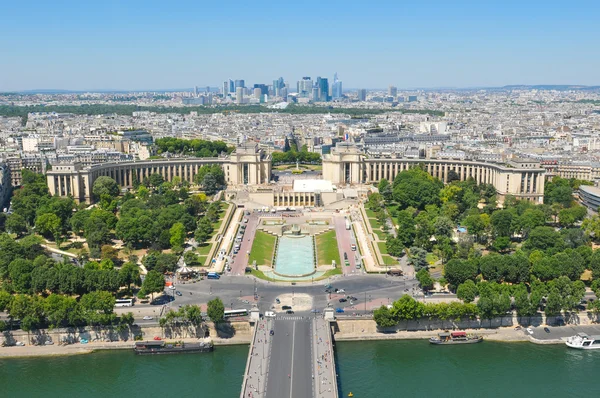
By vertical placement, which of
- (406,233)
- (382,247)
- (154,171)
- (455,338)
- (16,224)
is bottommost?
(455,338)

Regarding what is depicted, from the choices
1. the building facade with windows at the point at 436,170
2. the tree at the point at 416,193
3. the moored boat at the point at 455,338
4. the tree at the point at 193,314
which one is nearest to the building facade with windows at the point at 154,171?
the building facade with windows at the point at 436,170

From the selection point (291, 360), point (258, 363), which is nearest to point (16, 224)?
point (258, 363)

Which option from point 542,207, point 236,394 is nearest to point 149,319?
point 236,394

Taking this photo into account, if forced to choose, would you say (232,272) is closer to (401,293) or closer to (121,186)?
(401,293)

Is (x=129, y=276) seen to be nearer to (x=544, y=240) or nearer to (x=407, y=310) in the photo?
(x=407, y=310)

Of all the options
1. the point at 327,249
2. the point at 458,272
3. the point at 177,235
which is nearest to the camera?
the point at 458,272

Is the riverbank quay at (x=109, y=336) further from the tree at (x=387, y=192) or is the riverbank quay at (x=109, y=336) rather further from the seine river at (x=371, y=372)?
Result: the tree at (x=387, y=192)
